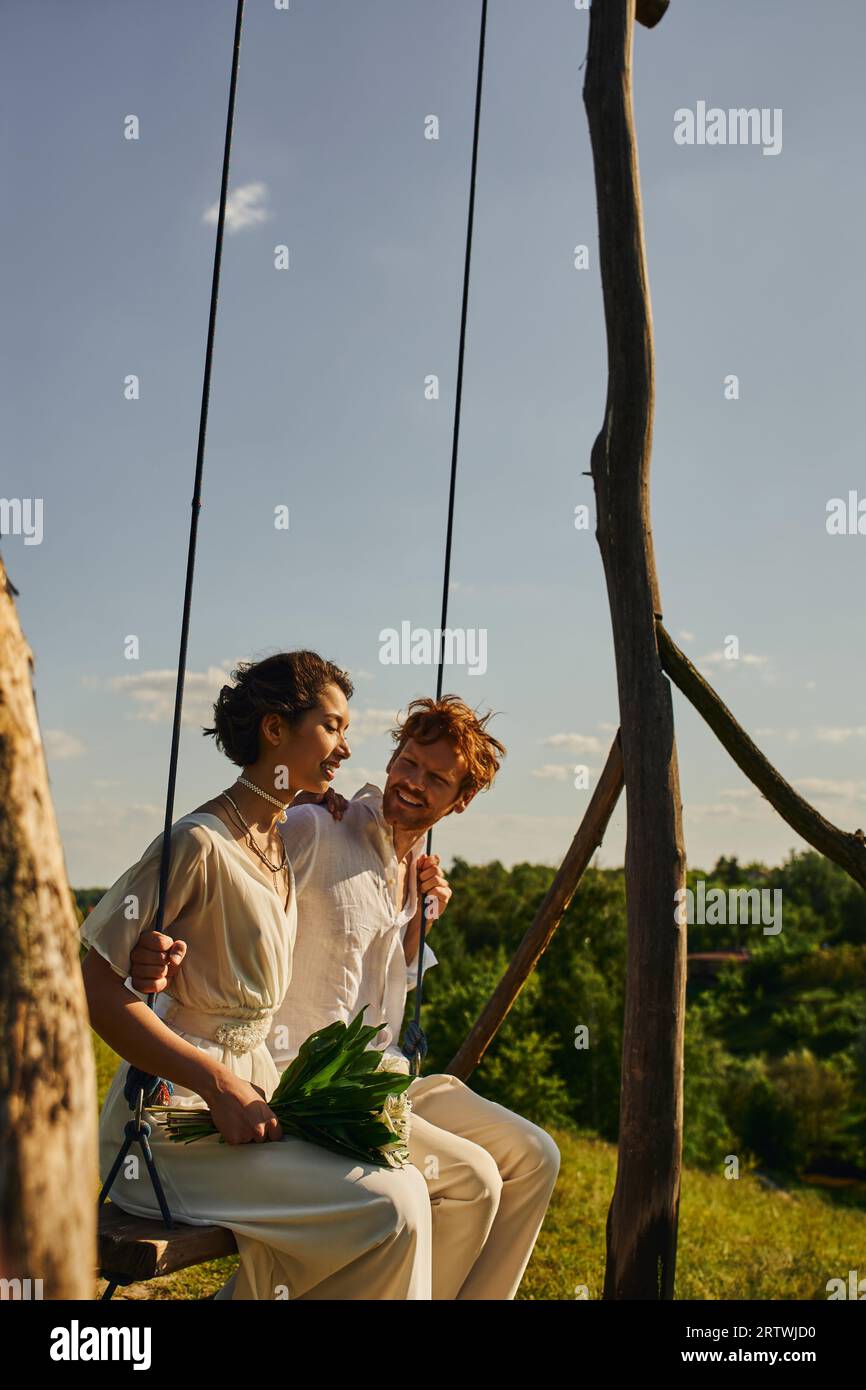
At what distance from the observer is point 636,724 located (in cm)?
378

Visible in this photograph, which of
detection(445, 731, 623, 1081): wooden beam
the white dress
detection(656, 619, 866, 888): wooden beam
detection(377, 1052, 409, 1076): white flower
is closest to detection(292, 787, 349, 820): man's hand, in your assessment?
the white dress

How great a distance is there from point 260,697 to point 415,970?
1.04 metres

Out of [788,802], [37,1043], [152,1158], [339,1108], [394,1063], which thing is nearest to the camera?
[37,1043]

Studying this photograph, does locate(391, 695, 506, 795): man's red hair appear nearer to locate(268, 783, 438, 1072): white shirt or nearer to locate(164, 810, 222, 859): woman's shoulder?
locate(268, 783, 438, 1072): white shirt

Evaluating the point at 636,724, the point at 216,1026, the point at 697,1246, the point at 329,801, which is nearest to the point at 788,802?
the point at 636,724

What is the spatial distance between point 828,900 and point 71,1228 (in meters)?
39.5

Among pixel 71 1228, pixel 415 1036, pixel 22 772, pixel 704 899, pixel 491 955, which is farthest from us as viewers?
pixel 491 955

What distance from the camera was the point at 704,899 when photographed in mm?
4848

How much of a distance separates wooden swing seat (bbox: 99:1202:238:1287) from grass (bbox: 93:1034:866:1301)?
1978 millimetres

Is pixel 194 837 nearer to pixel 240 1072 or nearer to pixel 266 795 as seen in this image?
pixel 266 795

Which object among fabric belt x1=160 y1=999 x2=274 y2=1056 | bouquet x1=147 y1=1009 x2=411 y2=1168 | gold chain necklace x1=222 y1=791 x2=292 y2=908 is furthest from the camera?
gold chain necklace x1=222 y1=791 x2=292 y2=908

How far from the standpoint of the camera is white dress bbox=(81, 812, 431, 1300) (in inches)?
106
